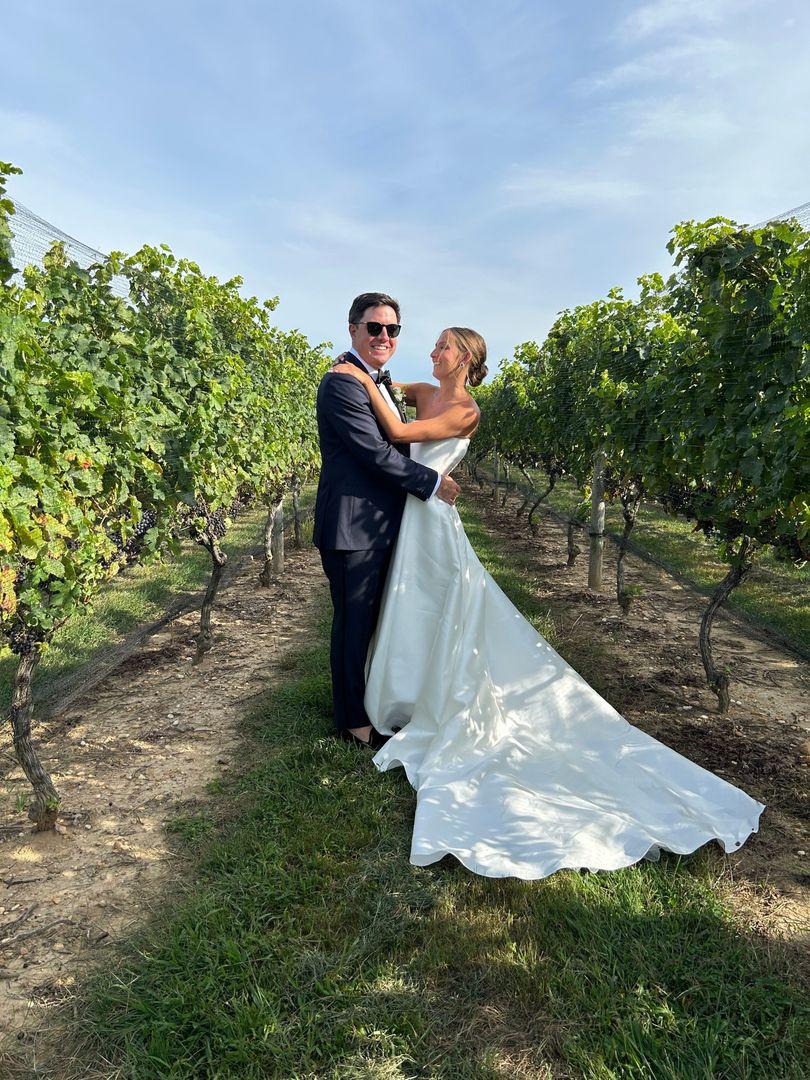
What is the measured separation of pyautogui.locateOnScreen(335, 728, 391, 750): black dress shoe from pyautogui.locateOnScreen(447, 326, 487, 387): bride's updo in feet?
6.49

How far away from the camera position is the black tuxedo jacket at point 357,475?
3.09 meters

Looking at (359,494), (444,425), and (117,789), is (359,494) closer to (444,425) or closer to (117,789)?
(444,425)

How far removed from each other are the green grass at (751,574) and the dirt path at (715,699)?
295 mm

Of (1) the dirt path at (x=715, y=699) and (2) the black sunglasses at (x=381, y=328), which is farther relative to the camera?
(2) the black sunglasses at (x=381, y=328)

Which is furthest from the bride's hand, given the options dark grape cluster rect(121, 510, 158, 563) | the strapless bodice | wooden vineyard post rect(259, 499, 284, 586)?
wooden vineyard post rect(259, 499, 284, 586)

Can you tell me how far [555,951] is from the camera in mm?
2057

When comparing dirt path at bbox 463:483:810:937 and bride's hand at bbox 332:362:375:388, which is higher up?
bride's hand at bbox 332:362:375:388

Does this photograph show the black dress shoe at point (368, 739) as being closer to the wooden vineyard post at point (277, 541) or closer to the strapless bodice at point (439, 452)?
the strapless bodice at point (439, 452)

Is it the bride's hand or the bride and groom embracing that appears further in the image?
the bride's hand

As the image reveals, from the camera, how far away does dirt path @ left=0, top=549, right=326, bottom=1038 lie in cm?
219

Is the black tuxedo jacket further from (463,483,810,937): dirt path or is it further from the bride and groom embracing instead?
(463,483,810,937): dirt path

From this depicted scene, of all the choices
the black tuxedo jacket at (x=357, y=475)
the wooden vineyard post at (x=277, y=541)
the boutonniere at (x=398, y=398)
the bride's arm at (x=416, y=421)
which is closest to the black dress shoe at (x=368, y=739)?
the black tuxedo jacket at (x=357, y=475)

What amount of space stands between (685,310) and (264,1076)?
455 cm

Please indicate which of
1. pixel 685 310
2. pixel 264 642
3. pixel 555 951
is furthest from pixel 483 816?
pixel 685 310
